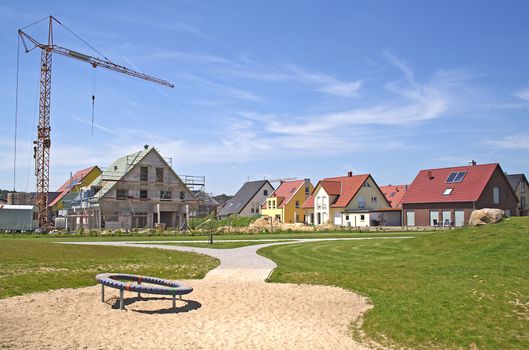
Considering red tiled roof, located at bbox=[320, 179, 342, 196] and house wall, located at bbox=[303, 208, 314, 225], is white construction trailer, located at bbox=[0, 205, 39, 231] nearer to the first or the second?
red tiled roof, located at bbox=[320, 179, 342, 196]

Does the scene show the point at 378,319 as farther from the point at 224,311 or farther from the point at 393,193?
the point at 393,193

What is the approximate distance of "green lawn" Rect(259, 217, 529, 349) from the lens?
9.62 meters

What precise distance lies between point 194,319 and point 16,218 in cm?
4787

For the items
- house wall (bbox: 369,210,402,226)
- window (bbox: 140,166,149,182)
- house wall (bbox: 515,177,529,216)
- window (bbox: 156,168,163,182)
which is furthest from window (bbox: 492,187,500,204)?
window (bbox: 140,166,149,182)

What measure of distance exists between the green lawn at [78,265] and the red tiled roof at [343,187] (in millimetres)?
44869

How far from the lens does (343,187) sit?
68750 millimetres

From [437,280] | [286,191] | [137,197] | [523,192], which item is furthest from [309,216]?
[437,280]

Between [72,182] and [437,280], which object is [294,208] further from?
[437,280]

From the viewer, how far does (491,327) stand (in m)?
9.77

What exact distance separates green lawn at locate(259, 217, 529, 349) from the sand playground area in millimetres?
1001

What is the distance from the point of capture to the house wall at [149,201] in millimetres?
58125

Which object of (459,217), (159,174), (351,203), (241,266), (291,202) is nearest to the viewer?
(241,266)

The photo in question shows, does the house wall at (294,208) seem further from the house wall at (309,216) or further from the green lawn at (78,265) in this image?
the green lawn at (78,265)

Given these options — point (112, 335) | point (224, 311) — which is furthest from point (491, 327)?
point (112, 335)
